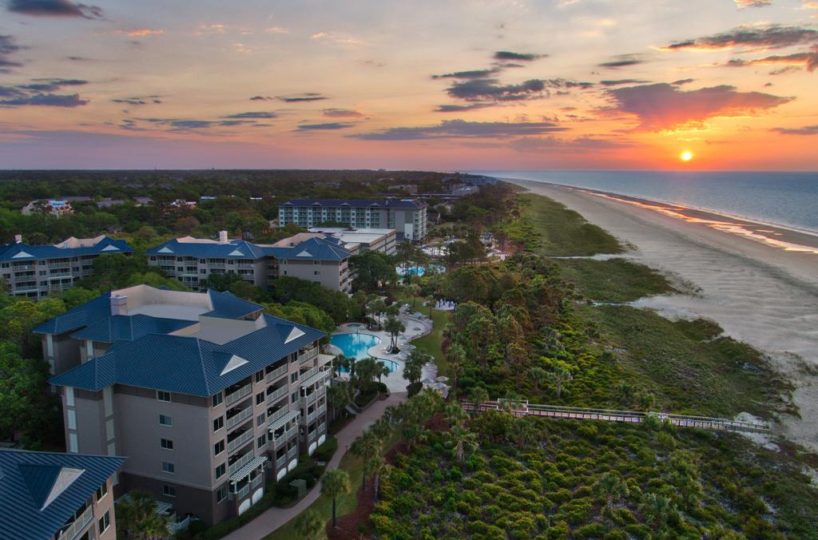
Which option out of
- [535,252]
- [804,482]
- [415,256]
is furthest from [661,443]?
[535,252]

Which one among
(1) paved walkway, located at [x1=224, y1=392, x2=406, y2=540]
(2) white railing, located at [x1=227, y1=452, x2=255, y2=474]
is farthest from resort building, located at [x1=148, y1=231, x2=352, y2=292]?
(2) white railing, located at [x1=227, y1=452, x2=255, y2=474]

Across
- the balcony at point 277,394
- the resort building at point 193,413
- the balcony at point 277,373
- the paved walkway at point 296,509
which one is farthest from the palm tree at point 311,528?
the balcony at point 277,373

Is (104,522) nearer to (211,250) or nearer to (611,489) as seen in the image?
(611,489)

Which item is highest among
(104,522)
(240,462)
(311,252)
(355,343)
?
(311,252)

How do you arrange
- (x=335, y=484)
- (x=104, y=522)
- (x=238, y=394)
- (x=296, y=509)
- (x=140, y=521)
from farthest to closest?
(x=296, y=509)
(x=238, y=394)
(x=335, y=484)
(x=140, y=521)
(x=104, y=522)

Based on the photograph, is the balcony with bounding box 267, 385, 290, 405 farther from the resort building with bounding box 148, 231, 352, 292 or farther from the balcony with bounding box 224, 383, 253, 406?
the resort building with bounding box 148, 231, 352, 292

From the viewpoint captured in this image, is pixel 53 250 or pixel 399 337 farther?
pixel 53 250

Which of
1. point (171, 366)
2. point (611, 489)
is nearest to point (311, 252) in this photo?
point (171, 366)
